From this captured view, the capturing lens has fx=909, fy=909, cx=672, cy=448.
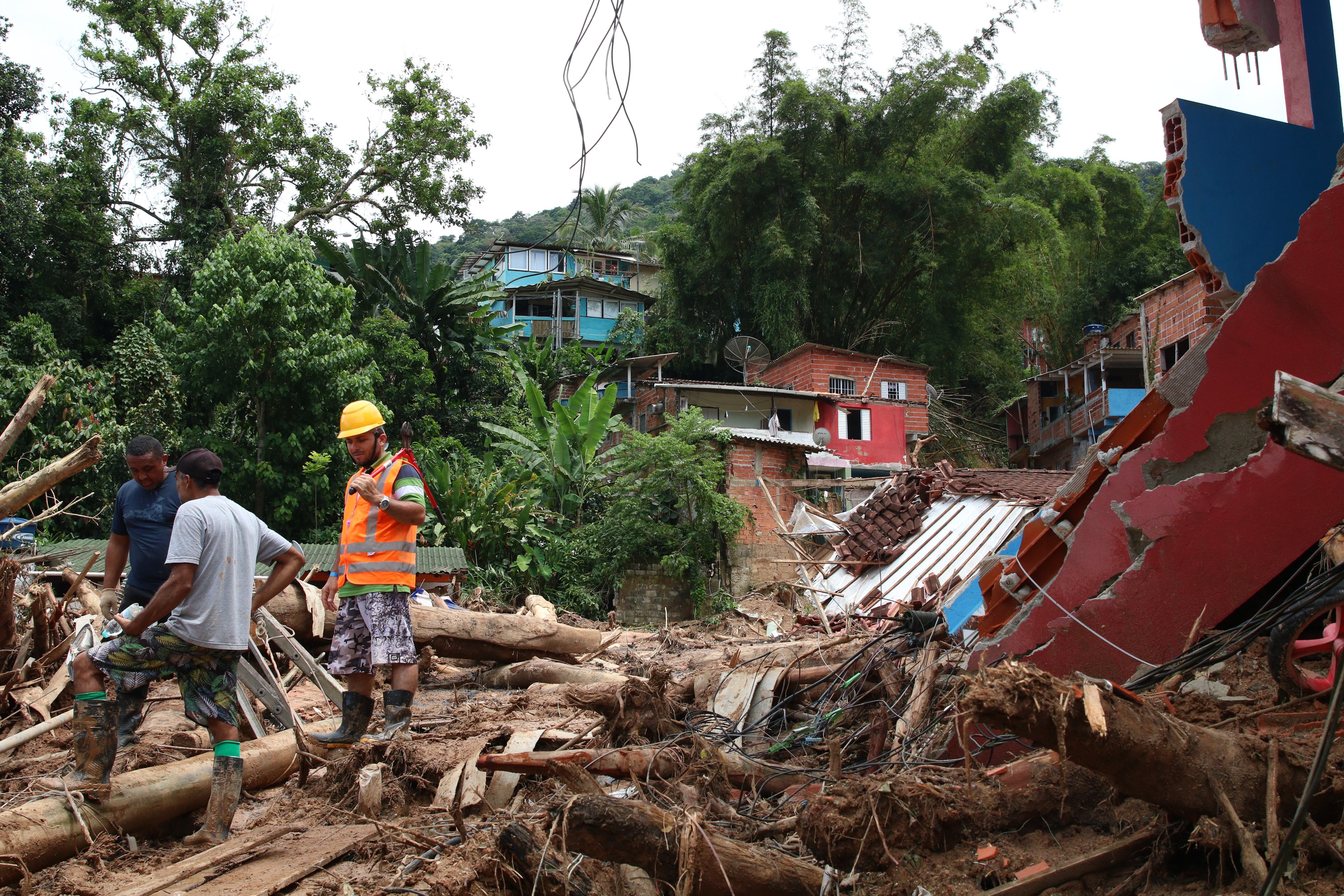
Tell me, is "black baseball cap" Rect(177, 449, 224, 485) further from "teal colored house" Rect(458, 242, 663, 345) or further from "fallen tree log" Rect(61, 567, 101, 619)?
"teal colored house" Rect(458, 242, 663, 345)

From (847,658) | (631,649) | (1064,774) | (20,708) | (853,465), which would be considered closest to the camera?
(1064,774)

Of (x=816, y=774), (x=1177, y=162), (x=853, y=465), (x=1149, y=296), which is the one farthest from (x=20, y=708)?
(x=853, y=465)

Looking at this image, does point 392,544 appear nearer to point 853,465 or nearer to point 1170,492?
point 1170,492

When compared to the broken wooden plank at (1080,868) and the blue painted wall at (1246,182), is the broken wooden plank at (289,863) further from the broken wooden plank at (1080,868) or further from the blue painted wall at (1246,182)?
the blue painted wall at (1246,182)

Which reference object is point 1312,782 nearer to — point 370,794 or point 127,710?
point 370,794

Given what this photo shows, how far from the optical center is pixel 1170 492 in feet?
13.2

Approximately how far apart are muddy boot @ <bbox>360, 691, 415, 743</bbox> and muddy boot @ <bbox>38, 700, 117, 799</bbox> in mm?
1115

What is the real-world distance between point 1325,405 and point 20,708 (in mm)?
Answer: 6177

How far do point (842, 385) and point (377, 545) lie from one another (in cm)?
2489

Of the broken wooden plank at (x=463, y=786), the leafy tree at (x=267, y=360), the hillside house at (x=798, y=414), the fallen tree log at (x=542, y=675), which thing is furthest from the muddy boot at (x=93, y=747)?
the hillside house at (x=798, y=414)

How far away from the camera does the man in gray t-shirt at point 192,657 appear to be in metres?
3.87

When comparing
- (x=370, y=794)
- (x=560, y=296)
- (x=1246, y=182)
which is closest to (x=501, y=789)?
(x=370, y=794)

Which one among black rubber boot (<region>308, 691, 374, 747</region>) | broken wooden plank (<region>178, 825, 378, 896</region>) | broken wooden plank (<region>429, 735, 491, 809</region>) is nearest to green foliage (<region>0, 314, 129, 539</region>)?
black rubber boot (<region>308, 691, 374, 747</region>)


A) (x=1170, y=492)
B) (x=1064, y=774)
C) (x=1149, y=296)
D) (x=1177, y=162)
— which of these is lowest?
(x=1064, y=774)
